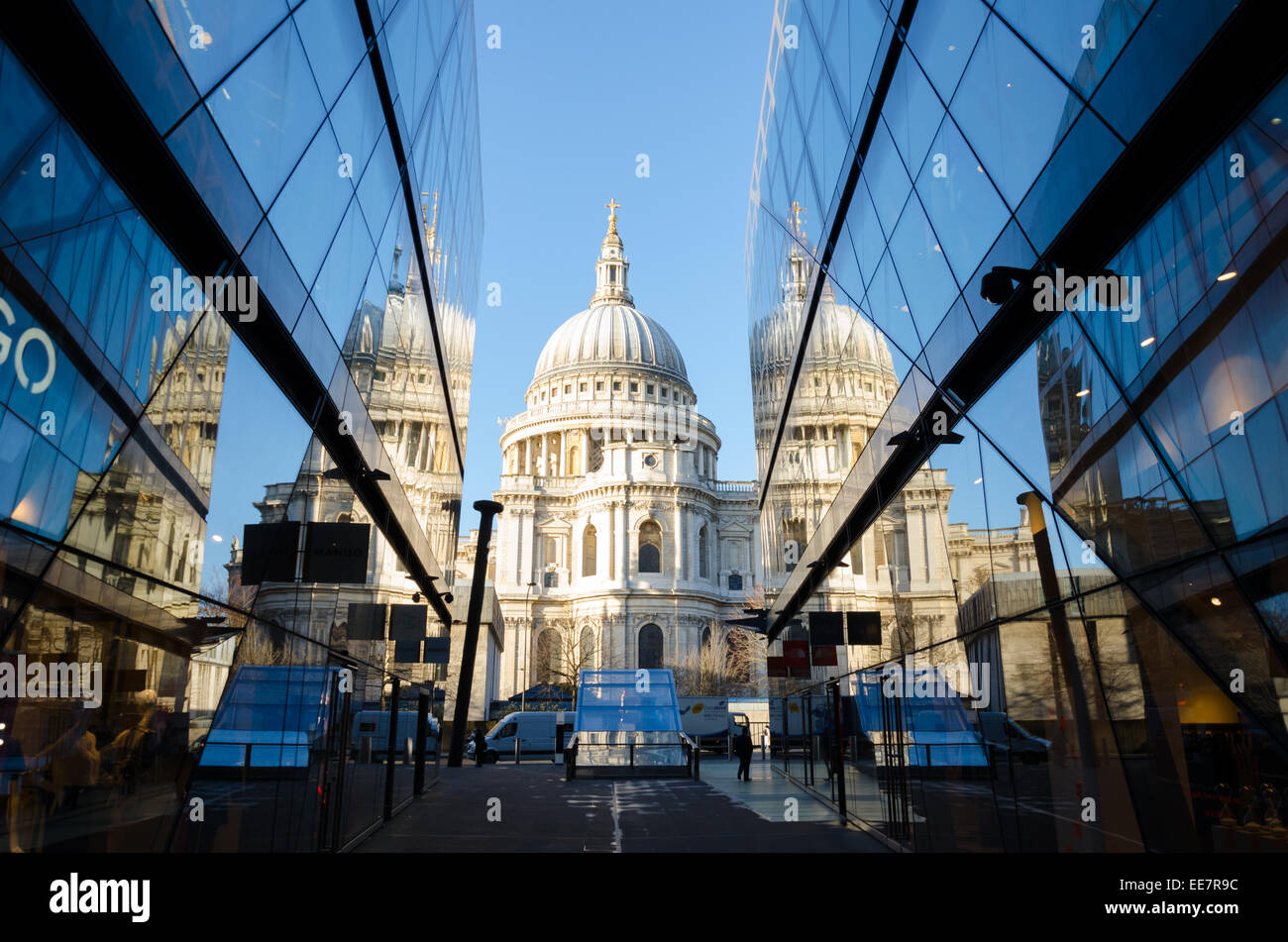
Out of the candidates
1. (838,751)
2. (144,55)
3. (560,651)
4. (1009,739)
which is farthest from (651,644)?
(144,55)

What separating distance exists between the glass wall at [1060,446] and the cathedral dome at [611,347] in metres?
114

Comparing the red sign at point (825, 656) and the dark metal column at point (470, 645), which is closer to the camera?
the red sign at point (825, 656)

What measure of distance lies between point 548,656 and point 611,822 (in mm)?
80342

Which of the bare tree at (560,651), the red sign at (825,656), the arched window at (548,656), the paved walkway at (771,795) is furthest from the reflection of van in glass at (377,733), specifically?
the arched window at (548,656)

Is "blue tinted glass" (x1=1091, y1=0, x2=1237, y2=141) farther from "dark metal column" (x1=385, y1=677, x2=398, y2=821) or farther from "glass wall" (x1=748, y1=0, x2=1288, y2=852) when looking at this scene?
"dark metal column" (x1=385, y1=677, x2=398, y2=821)

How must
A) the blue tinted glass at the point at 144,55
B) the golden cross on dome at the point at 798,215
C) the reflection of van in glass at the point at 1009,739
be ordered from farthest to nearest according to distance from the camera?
the golden cross on dome at the point at 798,215 < the reflection of van in glass at the point at 1009,739 < the blue tinted glass at the point at 144,55

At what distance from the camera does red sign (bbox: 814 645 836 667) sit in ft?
58.1

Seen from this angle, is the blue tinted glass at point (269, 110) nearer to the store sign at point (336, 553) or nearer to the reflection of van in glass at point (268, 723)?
the store sign at point (336, 553)

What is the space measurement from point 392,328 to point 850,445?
8139 millimetres

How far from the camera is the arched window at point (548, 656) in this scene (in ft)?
307

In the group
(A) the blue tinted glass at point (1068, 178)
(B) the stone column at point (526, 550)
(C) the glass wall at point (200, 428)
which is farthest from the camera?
A: (B) the stone column at point (526, 550)
